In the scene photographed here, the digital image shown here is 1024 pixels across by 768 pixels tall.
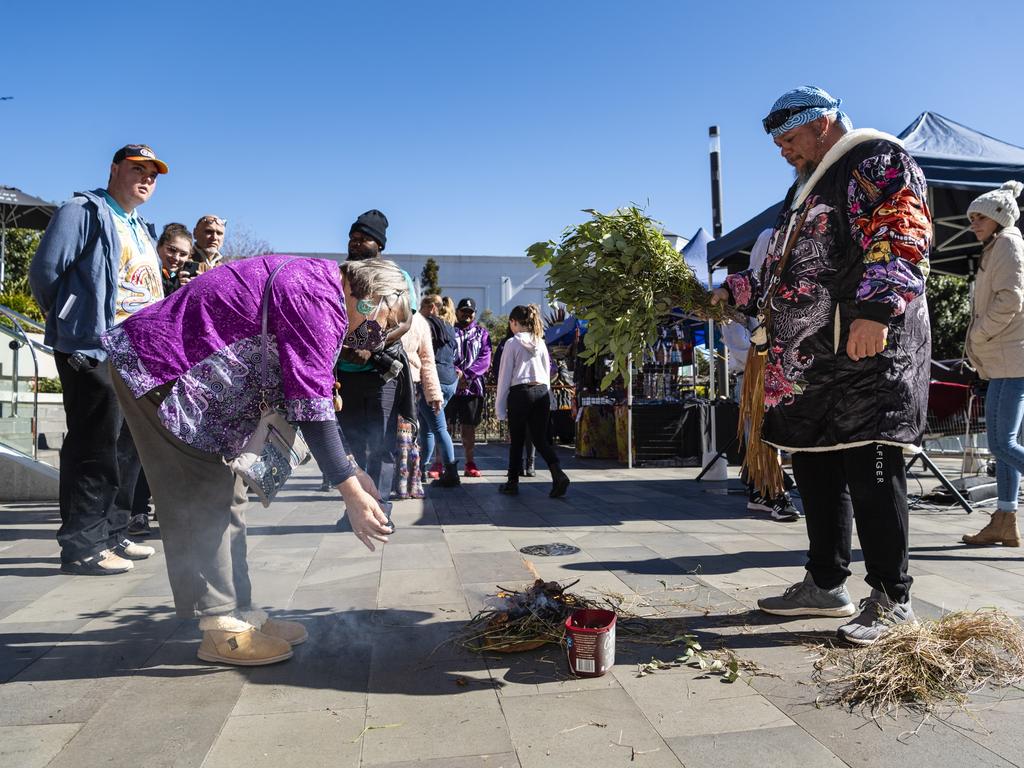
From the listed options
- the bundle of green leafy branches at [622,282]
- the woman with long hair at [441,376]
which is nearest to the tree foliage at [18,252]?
the woman with long hair at [441,376]

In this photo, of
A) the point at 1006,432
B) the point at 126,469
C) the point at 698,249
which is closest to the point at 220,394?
the point at 126,469

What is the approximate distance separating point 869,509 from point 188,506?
2.25 metres

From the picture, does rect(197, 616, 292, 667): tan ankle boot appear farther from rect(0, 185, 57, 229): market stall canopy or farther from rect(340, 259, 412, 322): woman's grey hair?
rect(0, 185, 57, 229): market stall canopy

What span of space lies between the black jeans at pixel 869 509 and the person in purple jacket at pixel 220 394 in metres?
1.63

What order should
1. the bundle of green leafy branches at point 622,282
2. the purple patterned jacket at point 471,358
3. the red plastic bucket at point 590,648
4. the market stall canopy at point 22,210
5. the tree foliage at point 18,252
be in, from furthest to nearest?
the tree foliage at point 18,252, the market stall canopy at point 22,210, the purple patterned jacket at point 471,358, the bundle of green leafy branches at point 622,282, the red plastic bucket at point 590,648

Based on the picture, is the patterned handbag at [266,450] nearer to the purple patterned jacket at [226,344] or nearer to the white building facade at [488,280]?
the purple patterned jacket at [226,344]

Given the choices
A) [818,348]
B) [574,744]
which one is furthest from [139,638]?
[818,348]

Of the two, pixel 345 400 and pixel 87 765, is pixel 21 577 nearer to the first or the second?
pixel 345 400

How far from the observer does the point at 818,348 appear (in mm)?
2562

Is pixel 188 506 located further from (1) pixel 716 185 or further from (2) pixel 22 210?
(2) pixel 22 210

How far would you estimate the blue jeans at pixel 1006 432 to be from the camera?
3.98 meters

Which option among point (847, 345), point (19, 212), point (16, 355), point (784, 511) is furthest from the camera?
point (19, 212)

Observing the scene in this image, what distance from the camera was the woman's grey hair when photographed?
7.30 feet

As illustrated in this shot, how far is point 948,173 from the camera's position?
6.05 metres
